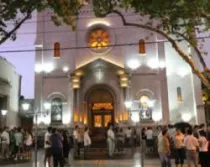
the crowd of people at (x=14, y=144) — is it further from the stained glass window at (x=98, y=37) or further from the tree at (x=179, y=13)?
the stained glass window at (x=98, y=37)

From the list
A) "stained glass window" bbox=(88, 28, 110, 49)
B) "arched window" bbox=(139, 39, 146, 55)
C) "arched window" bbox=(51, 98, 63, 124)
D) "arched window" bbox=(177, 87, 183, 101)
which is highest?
"stained glass window" bbox=(88, 28, 110, 49)

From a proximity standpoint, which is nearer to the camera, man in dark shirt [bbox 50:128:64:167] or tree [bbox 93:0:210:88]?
tree [bbox 93:0:210:88]

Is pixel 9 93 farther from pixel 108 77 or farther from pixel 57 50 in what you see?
pixel 108 77

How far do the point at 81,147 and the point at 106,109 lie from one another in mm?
6607

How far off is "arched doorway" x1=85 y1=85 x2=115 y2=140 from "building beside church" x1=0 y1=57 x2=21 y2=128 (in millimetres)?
8180

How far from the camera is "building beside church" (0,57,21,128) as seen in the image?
32.0 meters

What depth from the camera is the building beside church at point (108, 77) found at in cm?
2930

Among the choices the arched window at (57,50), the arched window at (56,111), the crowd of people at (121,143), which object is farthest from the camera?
the arched window at (57,50)

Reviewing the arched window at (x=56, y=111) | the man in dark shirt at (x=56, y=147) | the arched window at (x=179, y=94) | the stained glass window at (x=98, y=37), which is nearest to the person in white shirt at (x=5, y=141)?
the man in dark shirt at (x=56, y=147)

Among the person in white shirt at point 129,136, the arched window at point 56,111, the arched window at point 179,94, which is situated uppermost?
the arched window at point 179,94

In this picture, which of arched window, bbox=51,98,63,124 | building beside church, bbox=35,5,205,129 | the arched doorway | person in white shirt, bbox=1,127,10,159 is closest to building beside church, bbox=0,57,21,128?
building beside church, bbox=35,5,205,129

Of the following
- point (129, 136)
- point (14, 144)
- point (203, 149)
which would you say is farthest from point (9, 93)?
point (203, 149)

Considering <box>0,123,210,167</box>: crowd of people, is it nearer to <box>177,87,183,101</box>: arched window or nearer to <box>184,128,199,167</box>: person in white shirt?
<box>184,128,199,167</box>: person in white shirt

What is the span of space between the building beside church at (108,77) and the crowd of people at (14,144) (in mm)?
8115
